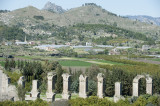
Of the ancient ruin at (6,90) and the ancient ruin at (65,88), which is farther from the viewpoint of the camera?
the ancient ruin at (6,90)

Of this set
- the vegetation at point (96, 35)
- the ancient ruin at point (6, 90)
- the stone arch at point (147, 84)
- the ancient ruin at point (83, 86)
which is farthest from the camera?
the vegetation at point (96, 35)

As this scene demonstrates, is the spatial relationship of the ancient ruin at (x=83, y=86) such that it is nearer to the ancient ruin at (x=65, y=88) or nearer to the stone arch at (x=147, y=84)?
the ancient ruin at (x=65, y=88)

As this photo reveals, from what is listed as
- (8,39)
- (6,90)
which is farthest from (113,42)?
(6,90)

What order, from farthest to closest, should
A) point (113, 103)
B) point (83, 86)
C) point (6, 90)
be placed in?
point (6, 90) → point (83, 86) → point (113, 103)

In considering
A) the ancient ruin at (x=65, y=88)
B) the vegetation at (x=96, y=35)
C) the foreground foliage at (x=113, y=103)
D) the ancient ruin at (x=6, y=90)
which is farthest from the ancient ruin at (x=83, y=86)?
the vegetation at (x=96, y=35)

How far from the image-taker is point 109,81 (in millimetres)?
43906

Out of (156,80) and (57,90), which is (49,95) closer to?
(57,90)

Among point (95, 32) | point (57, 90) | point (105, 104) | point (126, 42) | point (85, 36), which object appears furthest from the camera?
point (95, 32)

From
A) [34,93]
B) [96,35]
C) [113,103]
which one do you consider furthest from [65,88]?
[96,35]

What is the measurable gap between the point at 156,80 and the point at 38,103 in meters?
22.3

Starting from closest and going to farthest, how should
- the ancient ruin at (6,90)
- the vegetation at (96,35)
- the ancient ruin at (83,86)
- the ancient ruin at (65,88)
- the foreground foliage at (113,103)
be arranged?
1. the foreground foliage at (113,103)
2. the ancient ruin at (65,88)
3. the ancient ruin at (83,86)
4. the ancient ruin at (6,90)
5. the vegetation at (96,35)

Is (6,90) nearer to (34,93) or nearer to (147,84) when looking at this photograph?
(34,93)

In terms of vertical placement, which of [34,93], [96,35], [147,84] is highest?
[96,35]

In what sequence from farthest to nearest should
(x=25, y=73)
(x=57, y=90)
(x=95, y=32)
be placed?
(x=95, y=32)
(x=25, y=73)
(x=57, y=90)
